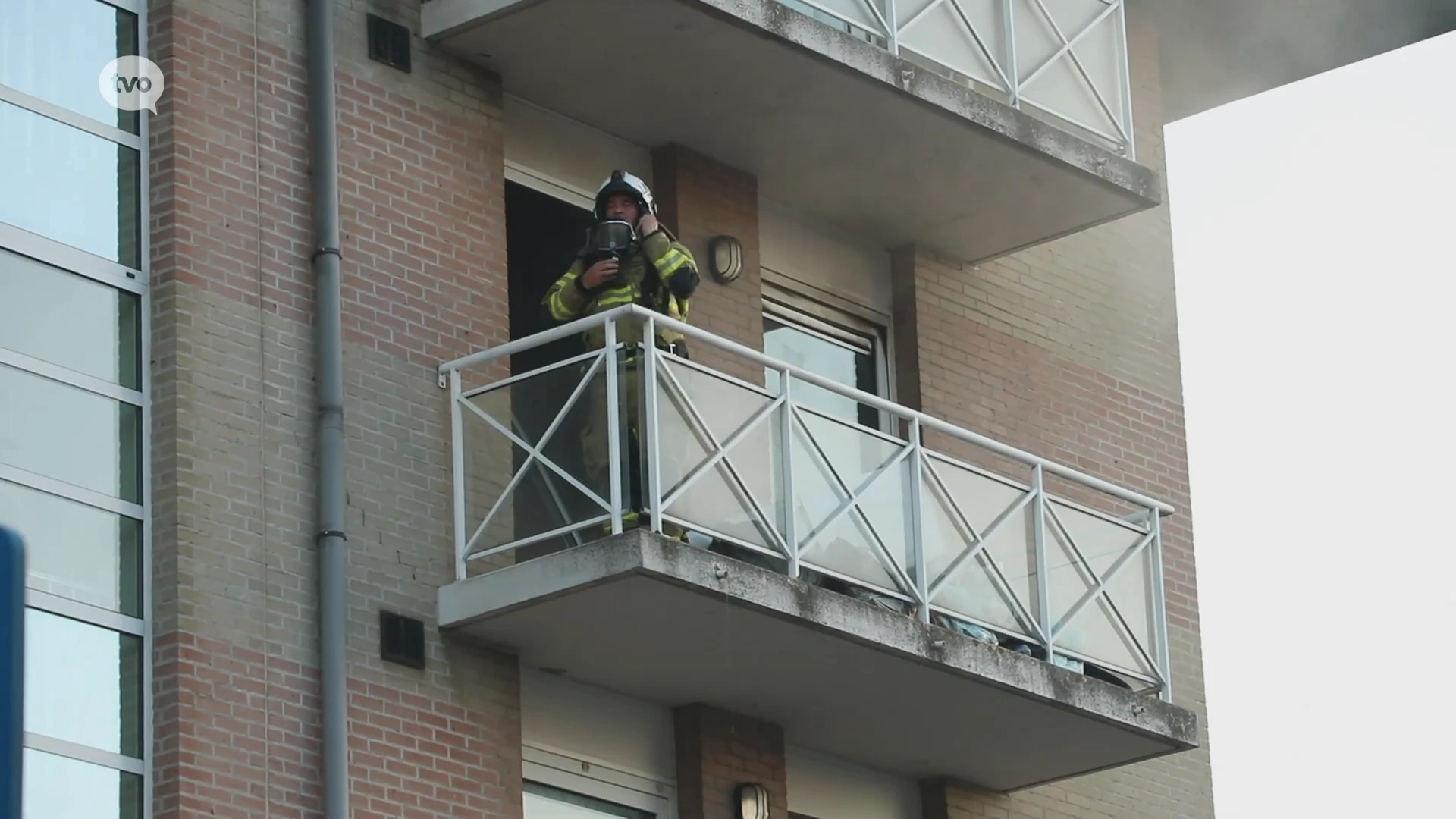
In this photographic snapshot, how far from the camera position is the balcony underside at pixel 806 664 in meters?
10.0

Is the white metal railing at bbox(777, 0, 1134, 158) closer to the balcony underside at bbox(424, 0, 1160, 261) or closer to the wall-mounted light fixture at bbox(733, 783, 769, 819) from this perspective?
the balcony underside at bbox(424, 0, 1160, 261)

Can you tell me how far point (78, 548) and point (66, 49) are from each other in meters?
2.30

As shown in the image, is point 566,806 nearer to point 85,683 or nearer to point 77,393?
point 85,683

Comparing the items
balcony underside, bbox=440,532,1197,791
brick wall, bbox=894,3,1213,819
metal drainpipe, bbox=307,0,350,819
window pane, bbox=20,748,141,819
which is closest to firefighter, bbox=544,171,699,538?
balcony underside, bbox=440,532,1197,791

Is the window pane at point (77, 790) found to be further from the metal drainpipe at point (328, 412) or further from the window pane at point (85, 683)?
the metal drainpipe at point (328, 412)

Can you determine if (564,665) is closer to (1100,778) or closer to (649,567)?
(649,567)

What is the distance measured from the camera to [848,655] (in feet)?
36.3

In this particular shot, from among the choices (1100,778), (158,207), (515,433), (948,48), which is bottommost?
(1100,778)

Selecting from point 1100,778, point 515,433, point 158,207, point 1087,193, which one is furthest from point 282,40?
point 1100,778

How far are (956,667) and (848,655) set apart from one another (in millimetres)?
556

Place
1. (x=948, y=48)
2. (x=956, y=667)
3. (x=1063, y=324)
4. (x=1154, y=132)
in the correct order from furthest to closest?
(x=1154, y=132)
(x=1063, y=324)
(x=948, y=48)
(x=956, y=667)

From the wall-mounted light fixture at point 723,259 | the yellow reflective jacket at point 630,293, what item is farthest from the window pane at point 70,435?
the wall-mounted light fixture at point 723,259

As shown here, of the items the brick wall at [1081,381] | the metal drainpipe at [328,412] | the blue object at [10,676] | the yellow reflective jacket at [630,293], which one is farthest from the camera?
the brick wall at [1081,381]

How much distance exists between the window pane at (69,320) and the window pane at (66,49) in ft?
2.68
